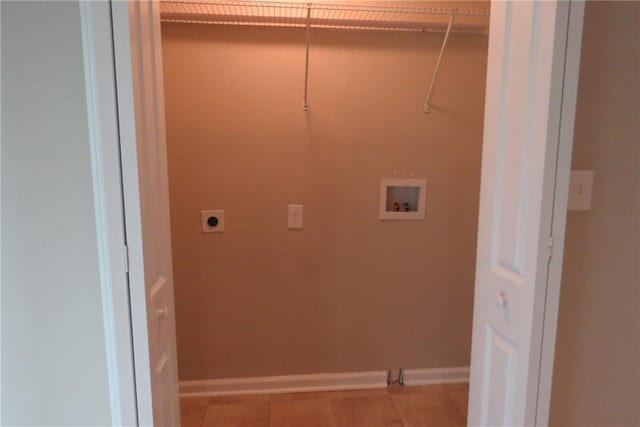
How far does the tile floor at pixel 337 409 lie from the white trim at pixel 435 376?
0.05 m

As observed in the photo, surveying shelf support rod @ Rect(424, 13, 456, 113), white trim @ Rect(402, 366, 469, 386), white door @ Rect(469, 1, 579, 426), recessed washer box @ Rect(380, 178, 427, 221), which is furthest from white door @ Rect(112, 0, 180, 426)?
white trim @ Rect(402, 366, 469, 386)

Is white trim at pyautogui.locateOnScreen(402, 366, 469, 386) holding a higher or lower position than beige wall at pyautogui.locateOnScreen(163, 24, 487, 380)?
lower

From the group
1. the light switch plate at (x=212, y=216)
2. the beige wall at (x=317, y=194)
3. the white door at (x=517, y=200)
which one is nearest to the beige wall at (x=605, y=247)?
the white door at (x=517, y=200)

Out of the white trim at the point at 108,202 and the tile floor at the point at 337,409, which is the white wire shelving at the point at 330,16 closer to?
the white trim at the point at 108,202

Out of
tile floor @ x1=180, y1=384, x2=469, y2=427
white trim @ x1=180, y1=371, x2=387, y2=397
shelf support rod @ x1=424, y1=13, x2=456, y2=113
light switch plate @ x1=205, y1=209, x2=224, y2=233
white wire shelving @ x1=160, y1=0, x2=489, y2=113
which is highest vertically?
white wire shelving @ x1=160, y1=0, x2=489, y2=113

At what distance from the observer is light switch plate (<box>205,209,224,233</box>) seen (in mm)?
2129

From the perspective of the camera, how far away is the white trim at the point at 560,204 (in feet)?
3.14

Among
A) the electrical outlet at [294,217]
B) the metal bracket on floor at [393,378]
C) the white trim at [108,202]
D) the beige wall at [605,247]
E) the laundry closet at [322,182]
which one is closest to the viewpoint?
the white trim at [108,202]

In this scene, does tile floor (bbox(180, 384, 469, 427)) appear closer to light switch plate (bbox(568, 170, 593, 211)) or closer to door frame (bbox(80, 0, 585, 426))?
door frame (bbox(80, 0, 585, 426))

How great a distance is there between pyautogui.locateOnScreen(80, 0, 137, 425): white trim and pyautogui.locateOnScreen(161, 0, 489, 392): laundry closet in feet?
3.82

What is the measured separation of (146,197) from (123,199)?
0.34 ft

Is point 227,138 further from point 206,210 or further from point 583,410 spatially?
point 583,410

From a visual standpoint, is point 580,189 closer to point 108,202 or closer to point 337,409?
point 108,202

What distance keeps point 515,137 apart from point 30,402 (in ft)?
5.05
